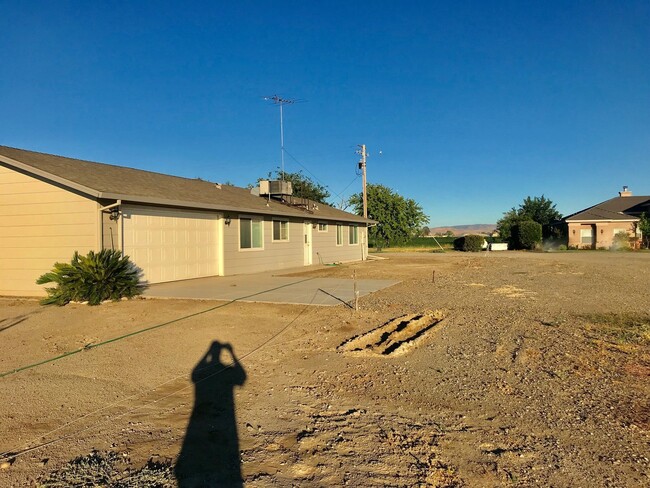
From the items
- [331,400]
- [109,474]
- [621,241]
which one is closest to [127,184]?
[331,400]

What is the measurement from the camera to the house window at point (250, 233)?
1752 cm

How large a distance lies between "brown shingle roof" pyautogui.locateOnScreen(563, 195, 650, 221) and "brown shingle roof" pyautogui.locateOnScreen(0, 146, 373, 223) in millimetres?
36558

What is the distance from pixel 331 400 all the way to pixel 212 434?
1261mm

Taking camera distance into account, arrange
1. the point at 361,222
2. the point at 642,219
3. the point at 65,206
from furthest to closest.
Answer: the point at 642,219 → the point at 361,222 → the point at 65,206

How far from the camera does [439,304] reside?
10.4 metres

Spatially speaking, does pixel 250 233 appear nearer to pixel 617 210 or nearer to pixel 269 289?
pixel 269 289

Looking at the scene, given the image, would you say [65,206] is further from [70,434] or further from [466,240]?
[466,240]

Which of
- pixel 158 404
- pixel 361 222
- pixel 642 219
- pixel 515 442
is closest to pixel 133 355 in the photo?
pixel 158 404

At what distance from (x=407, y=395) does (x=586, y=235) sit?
4642cm

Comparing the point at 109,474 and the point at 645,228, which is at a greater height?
the point at 645,228

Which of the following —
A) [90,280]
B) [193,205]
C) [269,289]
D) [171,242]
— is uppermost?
[193,205]

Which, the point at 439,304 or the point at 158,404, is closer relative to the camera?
the point at 158,404

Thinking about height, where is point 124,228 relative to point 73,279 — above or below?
above

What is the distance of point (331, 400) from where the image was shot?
14.9ft
